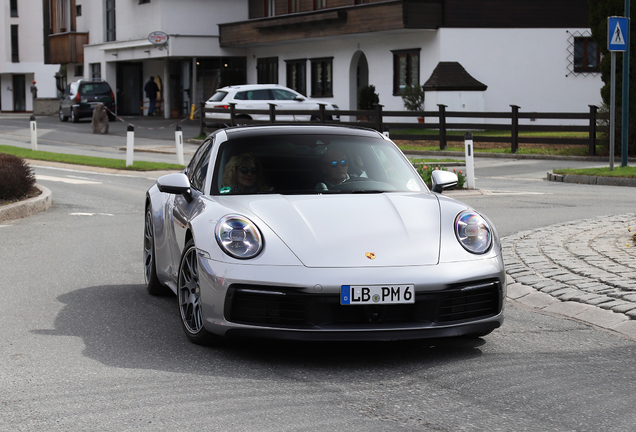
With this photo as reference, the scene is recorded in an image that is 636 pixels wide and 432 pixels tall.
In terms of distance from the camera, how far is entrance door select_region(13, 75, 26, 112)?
3113 inches

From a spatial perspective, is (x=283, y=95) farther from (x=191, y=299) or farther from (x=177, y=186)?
(x=191, y=299)

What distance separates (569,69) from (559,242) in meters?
27.7

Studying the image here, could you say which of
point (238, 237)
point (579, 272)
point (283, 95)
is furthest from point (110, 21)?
point (238, 237)

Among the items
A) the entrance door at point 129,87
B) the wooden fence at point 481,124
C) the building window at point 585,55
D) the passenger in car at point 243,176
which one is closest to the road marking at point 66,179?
the wooden fence at point 481,124

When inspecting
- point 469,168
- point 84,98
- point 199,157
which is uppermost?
point 84,98

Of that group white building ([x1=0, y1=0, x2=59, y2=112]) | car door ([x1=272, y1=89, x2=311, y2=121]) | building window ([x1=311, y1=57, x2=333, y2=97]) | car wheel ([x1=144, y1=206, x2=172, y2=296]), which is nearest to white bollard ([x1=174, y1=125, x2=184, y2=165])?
car door ([x1=272, y1=89, x2=311, y2=121])

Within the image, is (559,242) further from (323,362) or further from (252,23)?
(252,23)

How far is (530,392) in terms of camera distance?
187 inches

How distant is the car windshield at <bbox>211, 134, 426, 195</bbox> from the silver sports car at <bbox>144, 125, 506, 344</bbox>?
12 millimetres

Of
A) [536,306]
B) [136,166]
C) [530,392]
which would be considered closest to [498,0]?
[136,166]

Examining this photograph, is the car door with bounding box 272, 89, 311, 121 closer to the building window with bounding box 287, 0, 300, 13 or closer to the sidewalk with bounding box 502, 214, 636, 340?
the building window with bounding box 287, 0, 300, 13

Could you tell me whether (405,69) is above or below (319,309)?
above

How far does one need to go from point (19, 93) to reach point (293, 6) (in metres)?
42.6

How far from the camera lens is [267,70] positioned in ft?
151
